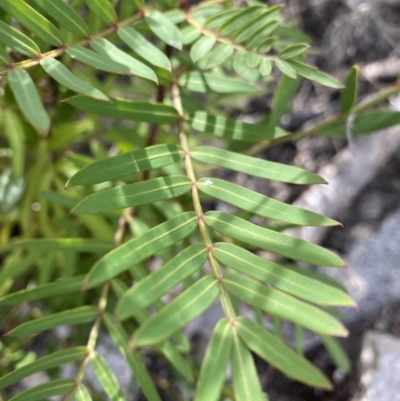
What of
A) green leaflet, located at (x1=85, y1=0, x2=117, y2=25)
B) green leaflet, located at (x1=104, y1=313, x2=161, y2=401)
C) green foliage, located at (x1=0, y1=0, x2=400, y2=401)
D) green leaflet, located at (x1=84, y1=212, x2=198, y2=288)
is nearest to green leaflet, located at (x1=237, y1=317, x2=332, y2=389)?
green foliage, located at (x1=0, y1=0, x2=400, y2=401)

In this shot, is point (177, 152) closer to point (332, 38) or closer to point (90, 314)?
point (90, 314)

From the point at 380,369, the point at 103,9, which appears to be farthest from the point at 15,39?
the point at 380,369

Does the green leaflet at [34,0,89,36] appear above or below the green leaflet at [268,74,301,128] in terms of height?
above

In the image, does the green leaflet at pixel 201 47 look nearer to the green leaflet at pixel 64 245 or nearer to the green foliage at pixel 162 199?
the green foliage at pixel 162 199

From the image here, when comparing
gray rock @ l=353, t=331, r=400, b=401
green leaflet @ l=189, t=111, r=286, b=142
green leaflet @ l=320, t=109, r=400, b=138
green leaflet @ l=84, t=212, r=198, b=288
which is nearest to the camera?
green leaflet @ l=84, t=212, r=198, b=288

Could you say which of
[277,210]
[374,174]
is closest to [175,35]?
[277,210]

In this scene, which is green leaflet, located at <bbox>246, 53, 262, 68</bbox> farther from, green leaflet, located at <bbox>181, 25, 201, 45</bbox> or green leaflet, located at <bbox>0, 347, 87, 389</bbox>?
green leaflet, located at <bbox>0, 347, 87, 389</bbox>
